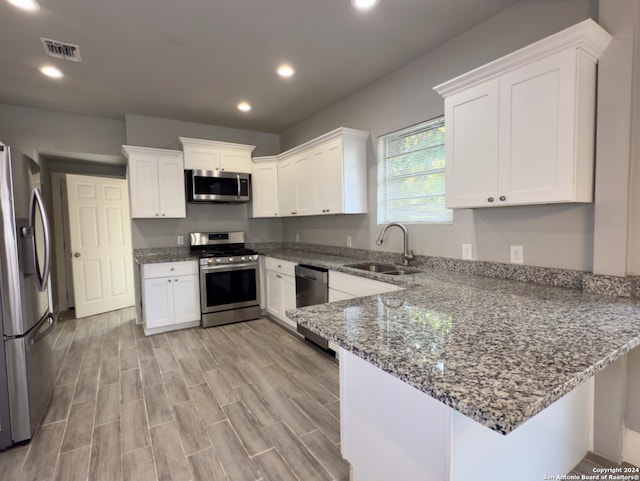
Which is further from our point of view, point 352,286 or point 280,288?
point 280,288

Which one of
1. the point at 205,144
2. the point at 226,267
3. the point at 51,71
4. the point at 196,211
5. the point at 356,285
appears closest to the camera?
the point at 356,285

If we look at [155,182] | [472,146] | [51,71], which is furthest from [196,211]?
[472,146]

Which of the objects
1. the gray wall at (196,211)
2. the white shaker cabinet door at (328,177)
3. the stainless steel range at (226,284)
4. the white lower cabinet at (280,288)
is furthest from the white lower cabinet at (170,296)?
the white shaker cabinet door at (328,177)

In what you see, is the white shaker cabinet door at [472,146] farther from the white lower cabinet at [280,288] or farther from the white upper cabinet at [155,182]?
the white upper cabinet at [155,182]

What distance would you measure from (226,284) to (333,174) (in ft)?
6.43

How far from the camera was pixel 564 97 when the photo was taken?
1.63 metres

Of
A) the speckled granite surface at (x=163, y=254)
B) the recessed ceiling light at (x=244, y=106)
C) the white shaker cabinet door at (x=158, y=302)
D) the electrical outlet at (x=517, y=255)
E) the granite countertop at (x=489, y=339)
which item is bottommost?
the white shaker cabinet door at (x=158, y=302)

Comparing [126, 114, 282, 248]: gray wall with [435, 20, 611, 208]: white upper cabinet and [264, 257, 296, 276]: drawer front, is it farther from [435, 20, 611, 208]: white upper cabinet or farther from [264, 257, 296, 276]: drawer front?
[435, 20, 611, 208]: white upper cabinet

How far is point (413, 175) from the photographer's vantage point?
9.80 ft

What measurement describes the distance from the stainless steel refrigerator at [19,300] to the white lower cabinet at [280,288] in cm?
213

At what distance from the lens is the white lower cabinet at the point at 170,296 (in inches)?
146

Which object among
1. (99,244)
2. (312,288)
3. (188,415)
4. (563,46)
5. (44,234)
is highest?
(563,46)

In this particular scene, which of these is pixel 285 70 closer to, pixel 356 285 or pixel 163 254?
pixel 356 285

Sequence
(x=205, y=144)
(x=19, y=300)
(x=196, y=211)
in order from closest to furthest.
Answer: (x=19, y=300), (x=205, y=144), (x=196, y=211)
